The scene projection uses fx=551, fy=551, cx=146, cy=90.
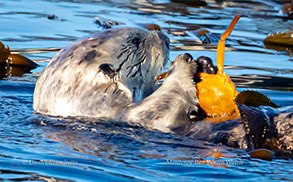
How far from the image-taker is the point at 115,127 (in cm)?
394

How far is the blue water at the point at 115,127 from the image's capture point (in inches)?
127

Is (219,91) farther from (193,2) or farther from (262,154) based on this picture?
(193,2)

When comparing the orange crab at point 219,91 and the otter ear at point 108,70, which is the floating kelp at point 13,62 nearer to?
the otter ear at point 108,70

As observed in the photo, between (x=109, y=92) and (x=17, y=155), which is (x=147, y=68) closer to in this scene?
(x=109, y=92)

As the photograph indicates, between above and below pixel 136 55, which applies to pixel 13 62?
above

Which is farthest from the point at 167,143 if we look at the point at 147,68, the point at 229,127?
the point at 147,68

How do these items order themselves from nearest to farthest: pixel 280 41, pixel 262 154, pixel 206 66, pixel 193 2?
pixel 262 154 < pixel 206 66 < pixel 280 41 < pixel 193 2

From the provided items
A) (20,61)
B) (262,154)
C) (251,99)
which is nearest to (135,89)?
(251,99)

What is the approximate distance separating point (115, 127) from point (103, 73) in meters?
0.40

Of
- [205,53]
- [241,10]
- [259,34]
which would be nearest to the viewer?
[205,53]

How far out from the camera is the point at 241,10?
1099 centimetres

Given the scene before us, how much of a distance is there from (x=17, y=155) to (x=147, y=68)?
4.03 ft

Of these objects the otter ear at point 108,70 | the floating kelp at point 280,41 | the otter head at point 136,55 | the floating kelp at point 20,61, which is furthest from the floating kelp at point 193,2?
the otter ear at point 108,70

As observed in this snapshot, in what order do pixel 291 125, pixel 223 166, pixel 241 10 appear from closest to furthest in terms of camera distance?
pixel 223 166
pixel 291 125
pixel 241 10
